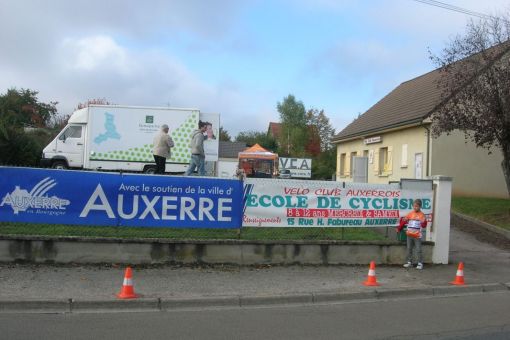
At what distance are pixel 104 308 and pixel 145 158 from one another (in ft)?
52.8

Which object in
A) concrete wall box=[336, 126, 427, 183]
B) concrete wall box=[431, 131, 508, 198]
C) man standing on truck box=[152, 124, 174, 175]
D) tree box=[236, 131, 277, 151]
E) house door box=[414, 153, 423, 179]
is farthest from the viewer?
tree box=[236, 131, 277, 151]

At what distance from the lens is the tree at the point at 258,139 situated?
306 ft

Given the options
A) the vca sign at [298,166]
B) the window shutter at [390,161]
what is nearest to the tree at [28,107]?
the vca sign at [298,166]

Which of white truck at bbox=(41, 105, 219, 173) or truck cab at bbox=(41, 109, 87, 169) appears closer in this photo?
white truck at bbox=(41, 105, 219, 173)

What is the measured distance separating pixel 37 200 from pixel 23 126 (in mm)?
35122

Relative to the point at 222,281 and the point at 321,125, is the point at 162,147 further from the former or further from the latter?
the point at 321,125

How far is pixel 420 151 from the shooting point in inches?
1071

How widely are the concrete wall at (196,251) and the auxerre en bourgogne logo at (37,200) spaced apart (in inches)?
32.2

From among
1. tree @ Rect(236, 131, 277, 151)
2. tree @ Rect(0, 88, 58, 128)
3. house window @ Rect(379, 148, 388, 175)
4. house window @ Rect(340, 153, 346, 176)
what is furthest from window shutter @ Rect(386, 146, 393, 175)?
tree @ Rect(236, 131, 277, 151)

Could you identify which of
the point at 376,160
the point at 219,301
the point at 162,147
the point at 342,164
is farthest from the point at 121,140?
the point at 342,164

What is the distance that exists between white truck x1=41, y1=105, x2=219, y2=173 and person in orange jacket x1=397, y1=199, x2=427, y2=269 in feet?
42.1

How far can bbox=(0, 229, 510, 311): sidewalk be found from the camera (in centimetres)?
851

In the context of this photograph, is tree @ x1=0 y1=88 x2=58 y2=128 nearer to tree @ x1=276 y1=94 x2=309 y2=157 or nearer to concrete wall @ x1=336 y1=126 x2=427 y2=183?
tree @ x1=276 y1=94 x2=309 y2=157

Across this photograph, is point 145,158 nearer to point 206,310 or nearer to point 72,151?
point 72,151
